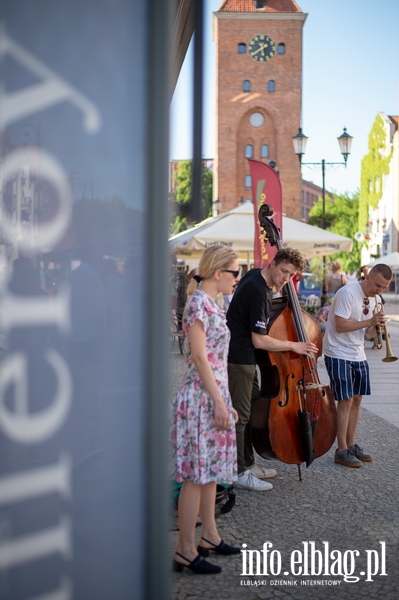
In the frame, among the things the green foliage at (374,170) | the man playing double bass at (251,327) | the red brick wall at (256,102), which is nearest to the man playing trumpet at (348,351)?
the man playing double bass at (251,327)

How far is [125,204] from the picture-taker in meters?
1.71

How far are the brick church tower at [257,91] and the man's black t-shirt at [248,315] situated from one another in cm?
5339

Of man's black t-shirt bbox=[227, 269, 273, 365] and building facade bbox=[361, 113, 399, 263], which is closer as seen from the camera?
man's black t-shirt bbox=[227, 269, 273, 365]

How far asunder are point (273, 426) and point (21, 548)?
3053mm

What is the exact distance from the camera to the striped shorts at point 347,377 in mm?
5391

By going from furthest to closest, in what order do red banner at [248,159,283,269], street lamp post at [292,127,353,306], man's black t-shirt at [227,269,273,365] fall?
street lamp post at [292,127,353,306], red banner at [248,159,283,269], man's black t-shirt at [227,269,273,365]

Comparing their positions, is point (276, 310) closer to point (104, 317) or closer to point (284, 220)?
point (104, 317)

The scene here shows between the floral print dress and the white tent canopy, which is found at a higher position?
the white tent canopy

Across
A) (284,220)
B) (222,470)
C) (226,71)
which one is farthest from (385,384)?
(226,71)

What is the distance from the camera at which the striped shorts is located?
212 inches

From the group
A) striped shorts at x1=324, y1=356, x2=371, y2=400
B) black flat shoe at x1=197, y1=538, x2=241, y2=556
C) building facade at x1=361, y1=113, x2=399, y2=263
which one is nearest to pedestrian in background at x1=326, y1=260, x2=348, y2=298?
striped shorts at x1=324, y1=356, x2=371, y2=400

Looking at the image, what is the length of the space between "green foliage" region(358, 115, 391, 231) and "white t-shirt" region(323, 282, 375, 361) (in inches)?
2014

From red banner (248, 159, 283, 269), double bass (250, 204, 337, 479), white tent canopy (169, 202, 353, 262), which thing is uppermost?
red banner (248, 159, 283, 269)

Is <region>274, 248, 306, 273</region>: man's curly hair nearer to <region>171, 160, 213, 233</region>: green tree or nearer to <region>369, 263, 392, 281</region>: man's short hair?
<region>369, 263, 392, 281</region>: man's short hair
